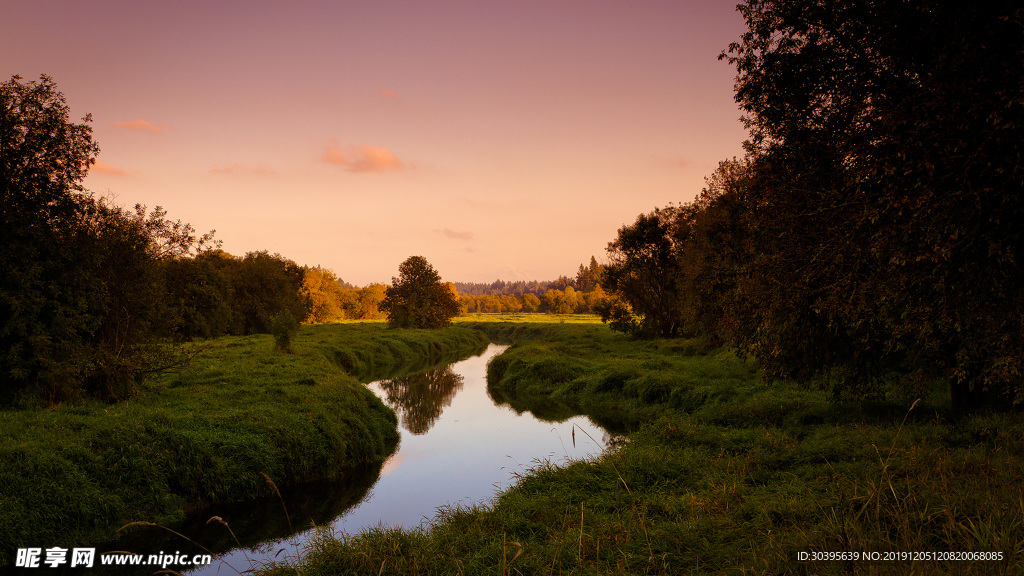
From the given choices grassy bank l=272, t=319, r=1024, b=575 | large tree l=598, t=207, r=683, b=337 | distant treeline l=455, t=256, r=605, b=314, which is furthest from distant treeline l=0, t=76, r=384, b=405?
distant treeline l=455, t=256, r=605, b=314

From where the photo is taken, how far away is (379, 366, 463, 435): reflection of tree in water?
22188 mm

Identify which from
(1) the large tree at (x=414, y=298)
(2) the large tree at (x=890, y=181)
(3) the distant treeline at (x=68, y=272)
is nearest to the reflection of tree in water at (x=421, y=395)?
(3) the distant treeline at (x=68, y=272)

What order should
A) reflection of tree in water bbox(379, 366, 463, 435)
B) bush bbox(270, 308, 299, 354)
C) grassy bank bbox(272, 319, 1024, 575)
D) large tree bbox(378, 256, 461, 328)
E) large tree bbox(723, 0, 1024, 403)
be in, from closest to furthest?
grassy bank bbox(272, 319, 1024, 575), large tree bbox(723, 0, 1024, 403), reflection of tree in water bbox(379, 366, 463, 435), bush bbox(270, 308, 299, 354), large tree bbox(378, 256, 461, 328)

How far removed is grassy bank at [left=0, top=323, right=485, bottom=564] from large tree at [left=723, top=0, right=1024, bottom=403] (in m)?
9.09

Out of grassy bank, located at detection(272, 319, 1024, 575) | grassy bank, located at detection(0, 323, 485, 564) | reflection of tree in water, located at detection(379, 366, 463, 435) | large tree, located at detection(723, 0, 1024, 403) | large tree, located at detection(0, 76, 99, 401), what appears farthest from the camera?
reflection of tree in water, located at detection(379, 366, 463, 435)

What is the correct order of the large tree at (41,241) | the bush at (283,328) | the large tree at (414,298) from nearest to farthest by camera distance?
the large tree at (41,241), the bush at (283,328), the large tree at (414,298)

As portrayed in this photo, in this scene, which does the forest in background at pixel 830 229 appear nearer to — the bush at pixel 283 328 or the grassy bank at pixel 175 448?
the grassy bank at pixel 175 448

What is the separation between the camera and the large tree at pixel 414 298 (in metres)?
62.7

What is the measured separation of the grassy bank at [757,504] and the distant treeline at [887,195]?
4.28ft

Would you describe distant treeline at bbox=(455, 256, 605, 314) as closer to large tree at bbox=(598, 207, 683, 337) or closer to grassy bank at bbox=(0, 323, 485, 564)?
large tree at bbox=(598, 207, 683, 337)

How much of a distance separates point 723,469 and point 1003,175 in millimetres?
6935

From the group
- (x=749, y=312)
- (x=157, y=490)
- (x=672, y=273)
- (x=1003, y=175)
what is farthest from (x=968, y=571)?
(x=672, y=273)

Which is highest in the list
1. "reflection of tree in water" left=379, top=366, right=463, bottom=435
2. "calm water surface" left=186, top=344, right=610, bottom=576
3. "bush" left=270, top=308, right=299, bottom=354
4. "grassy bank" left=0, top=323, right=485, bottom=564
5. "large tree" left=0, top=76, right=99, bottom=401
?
"large tree" left=0, top=76, right=99, bottom=401

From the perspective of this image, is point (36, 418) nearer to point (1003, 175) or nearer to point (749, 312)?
point (749, 312)
